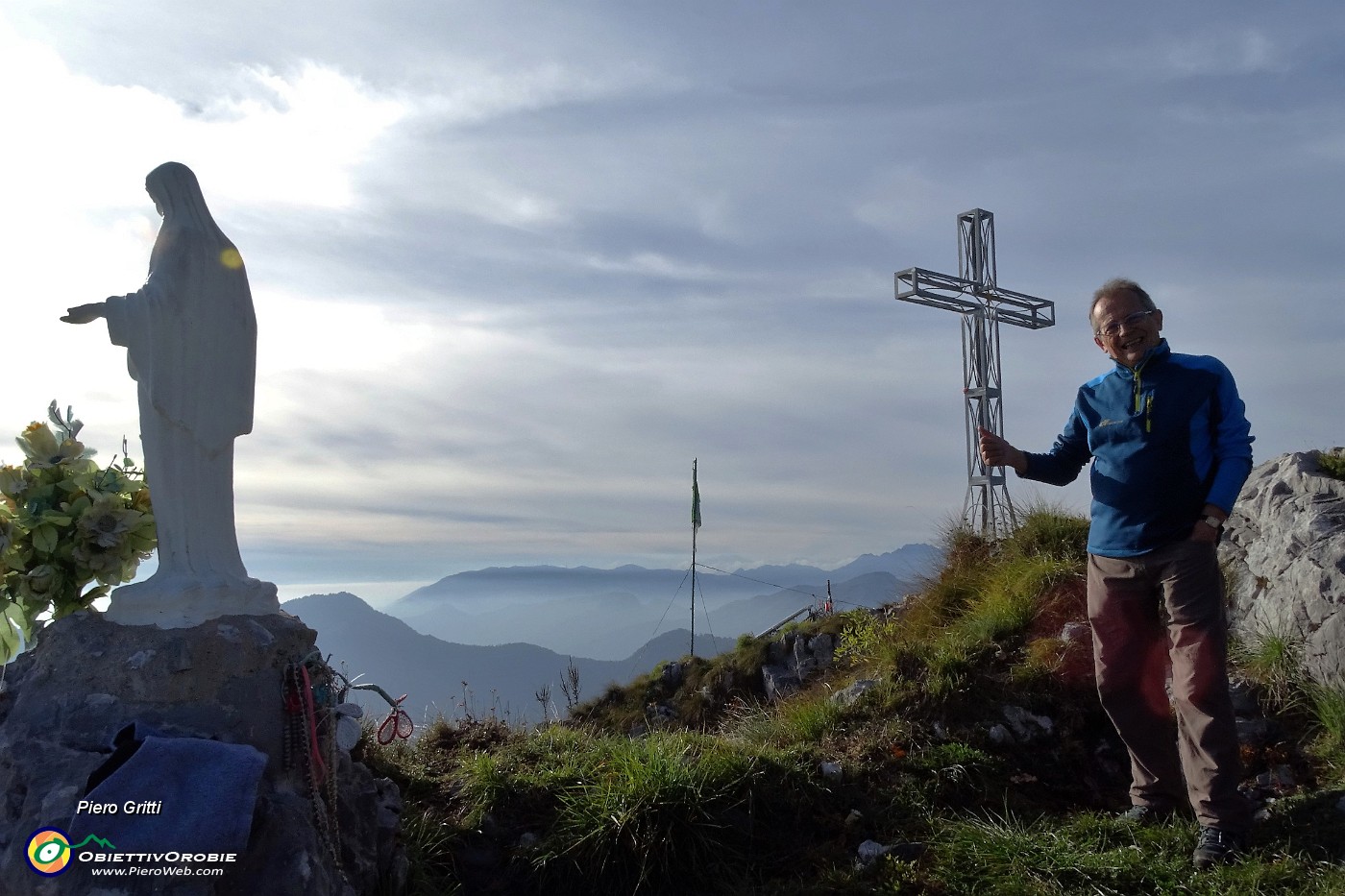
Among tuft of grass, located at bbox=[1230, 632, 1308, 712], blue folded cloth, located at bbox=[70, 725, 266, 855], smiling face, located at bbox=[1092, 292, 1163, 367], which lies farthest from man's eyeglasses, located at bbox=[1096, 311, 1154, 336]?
blue folded cloth, located at bbox=[70, 725, 266, 855]

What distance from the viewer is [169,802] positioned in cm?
302

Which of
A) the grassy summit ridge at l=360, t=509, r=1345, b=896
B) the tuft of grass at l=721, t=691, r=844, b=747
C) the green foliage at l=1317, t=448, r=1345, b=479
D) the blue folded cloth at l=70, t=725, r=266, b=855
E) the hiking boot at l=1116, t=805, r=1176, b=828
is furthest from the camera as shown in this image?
the green foliage at l=1317, t=448, r=1345, b=479

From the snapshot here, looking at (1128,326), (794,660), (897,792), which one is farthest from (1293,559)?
(794,660)

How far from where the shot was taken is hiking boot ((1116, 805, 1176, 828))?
4.25 meters

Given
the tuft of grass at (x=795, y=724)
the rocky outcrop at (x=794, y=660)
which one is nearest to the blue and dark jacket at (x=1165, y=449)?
the tuft of grass at (x=795, y=724)

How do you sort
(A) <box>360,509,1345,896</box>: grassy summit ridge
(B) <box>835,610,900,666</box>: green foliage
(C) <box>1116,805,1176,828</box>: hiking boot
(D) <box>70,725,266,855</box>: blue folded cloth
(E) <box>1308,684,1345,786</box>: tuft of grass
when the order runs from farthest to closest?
(B) <box>835,610,900,666</box>: green foliage → (E) <box>1308,684,1345,786</box>: tuft of grass → (C) <box>1116,805,1176,828</box>: hiking boot → (A) <box>360,509,1345,896</box>: grassy summit ridge → (D) <box>70,725,266,855</box>: blue folded cloth

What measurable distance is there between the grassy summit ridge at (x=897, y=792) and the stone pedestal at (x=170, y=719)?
34.4 inches

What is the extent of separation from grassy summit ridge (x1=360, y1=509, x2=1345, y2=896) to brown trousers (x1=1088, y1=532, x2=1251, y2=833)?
264 mm

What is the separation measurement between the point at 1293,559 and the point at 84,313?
6.80 metres

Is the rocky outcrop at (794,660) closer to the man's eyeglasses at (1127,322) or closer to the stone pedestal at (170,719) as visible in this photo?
the man's eyeglasses at (1127,322)

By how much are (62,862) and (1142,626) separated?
14.7 ft

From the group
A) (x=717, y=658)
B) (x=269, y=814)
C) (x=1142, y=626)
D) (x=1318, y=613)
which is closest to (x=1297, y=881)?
(x=1142, y=626)

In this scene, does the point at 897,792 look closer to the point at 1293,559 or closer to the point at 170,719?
the point at 1293,559

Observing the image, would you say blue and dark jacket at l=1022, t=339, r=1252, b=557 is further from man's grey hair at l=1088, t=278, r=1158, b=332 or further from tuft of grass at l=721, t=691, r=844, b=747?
tuft of grass at l=721, t=691, r=844, b=747
